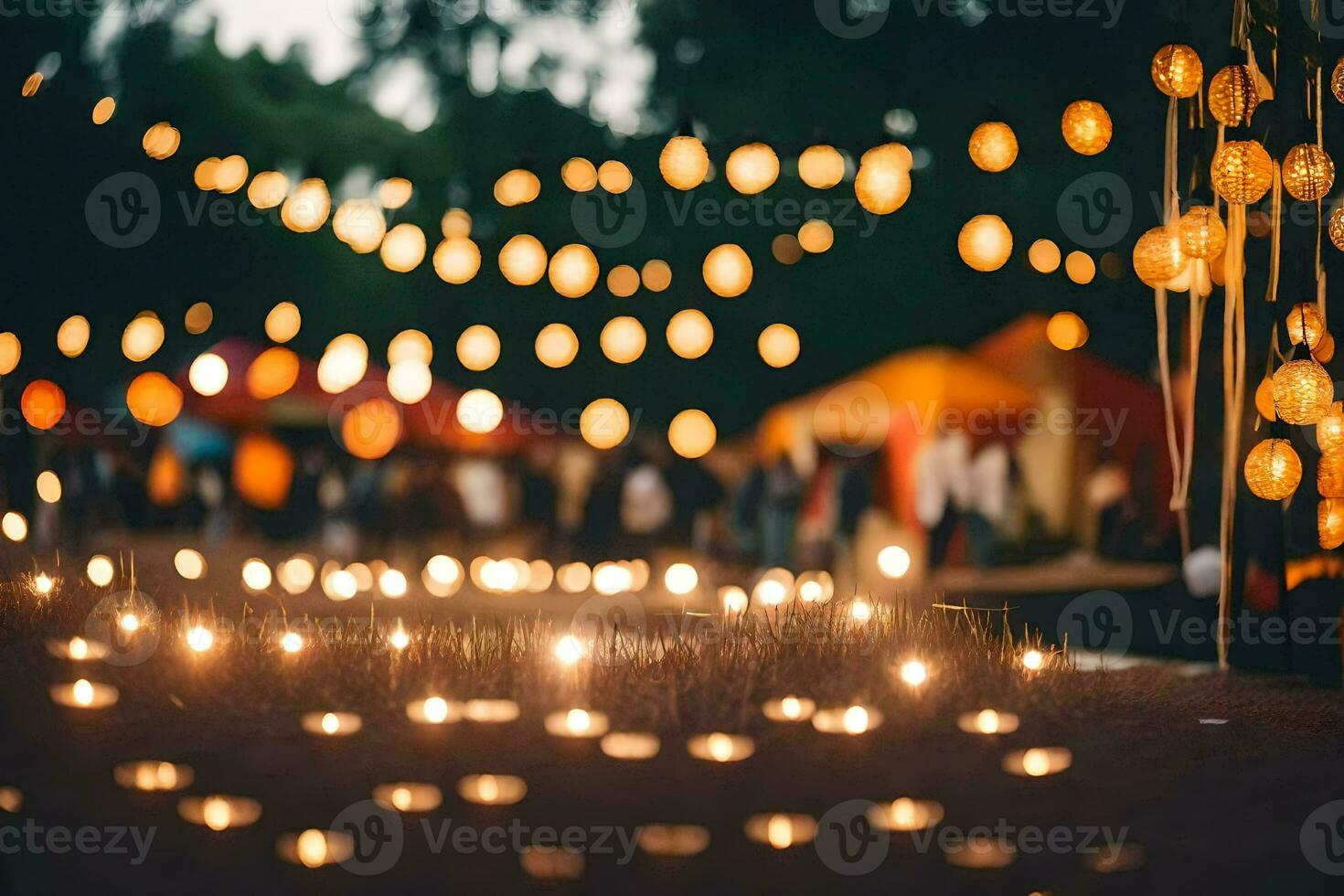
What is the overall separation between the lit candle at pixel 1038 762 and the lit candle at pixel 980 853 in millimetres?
615

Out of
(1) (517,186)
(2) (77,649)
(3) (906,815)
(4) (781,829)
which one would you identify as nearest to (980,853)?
(3) (906,815)

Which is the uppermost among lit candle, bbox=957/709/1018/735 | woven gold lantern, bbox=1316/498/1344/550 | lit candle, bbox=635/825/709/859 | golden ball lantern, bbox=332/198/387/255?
Answer: golden ball lantern, bbox=332/198/387/255

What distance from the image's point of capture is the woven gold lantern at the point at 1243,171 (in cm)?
493

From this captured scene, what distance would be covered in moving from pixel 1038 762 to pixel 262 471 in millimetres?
4969

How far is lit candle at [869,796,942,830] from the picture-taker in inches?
142

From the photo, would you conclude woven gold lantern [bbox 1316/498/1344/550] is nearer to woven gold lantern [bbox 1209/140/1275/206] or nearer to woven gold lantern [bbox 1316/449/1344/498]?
woven gold lantern [bbox 1316/449/1344/498]

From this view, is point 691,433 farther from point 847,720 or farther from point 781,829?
point 781,829

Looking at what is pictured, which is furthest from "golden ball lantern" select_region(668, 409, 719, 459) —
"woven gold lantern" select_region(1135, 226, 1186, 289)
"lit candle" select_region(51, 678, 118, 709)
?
"lit candle" select_region(51, 678, 118, 709)

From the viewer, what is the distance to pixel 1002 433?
7.34 meters

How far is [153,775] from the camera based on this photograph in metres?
4.00

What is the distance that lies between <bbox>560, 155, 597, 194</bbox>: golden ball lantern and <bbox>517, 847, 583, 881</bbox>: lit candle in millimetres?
4507

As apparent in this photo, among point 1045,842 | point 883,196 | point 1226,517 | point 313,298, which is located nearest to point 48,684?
point 313,298

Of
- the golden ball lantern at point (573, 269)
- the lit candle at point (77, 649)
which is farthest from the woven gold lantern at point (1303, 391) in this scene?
the lit candle at point (77, 649)

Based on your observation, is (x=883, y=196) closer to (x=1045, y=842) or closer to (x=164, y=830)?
(x=1045, y=842)
